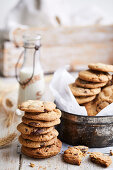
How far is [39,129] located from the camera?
120 centimetres

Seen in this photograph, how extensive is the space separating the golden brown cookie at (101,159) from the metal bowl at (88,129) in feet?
0.33

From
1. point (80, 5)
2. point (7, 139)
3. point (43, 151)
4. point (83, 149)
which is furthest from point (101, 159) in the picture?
point (80, 5)

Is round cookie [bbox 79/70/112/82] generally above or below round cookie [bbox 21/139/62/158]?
above

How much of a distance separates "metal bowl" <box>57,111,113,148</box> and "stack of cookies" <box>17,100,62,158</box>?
0.42 ft

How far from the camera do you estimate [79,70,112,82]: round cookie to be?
1.40 metres

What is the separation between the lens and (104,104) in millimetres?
1398

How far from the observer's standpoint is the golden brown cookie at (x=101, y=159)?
1.19 meters

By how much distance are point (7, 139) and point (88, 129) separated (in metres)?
0.40

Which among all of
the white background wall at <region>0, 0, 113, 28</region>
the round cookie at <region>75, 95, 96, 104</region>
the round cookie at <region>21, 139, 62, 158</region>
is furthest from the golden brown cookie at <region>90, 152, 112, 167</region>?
the white background wall at <region>0, 0, 113, 28</region>

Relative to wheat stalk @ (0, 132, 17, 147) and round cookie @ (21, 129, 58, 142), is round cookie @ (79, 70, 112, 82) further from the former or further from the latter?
wheat stalk @ (0, 132, 17, 147)

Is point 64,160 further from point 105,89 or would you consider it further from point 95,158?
point 105,89

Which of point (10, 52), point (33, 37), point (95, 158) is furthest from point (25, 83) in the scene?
point (10, 52)

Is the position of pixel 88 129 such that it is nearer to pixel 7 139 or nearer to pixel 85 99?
pixel 85 99

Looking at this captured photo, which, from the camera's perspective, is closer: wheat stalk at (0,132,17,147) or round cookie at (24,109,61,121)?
round cookie at (24,109,61,121)
